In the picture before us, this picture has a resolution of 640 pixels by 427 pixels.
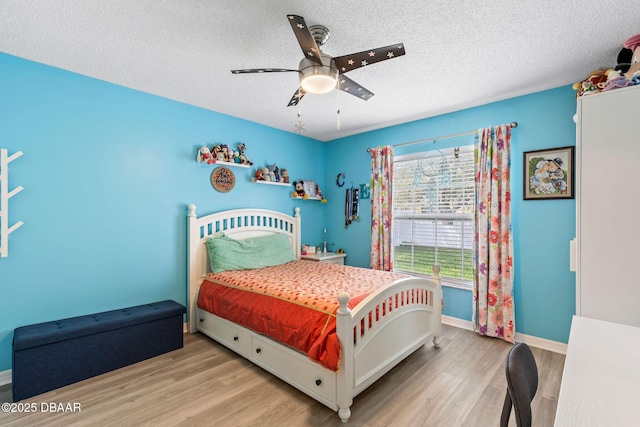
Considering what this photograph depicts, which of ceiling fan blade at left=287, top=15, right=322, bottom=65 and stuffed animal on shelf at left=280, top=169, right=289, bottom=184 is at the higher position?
ceiling fan blade at left=287, top=15, right=322, bottom=65

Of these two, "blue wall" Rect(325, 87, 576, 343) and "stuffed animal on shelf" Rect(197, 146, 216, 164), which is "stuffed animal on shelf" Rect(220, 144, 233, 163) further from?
"blue wall" Rect(325, 87, 576, 343)

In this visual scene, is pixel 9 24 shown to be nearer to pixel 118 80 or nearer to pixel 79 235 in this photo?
pixel 118 80

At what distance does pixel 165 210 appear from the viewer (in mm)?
3201

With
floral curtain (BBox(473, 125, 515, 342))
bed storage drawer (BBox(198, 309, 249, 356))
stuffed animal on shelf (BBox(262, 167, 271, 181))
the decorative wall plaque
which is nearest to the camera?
bed storage drawer (BBox(198, 309, 249, 356))

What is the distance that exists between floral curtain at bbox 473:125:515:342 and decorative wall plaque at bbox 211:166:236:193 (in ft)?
9.65

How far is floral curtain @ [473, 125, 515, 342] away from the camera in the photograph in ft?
9.93

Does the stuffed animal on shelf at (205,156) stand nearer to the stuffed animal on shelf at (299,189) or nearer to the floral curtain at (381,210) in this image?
the stuffed animal on shelf at (299,189)

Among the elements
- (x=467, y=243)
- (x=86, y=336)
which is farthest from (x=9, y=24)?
(x=467, y=243)

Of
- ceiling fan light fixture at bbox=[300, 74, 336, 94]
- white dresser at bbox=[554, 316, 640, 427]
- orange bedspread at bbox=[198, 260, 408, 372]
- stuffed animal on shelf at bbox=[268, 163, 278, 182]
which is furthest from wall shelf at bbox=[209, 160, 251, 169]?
white dresser at bbox=[554, 316, 640, 427]

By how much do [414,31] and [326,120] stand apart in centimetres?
196

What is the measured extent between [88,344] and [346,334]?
83.4 inches

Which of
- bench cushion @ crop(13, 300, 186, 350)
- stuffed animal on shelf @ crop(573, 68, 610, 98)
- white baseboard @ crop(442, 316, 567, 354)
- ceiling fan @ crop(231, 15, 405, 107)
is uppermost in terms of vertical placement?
stuffed animal on shelf @ crop(573, 68, 610, 98)

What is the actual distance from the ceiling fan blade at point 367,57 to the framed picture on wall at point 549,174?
2.08m

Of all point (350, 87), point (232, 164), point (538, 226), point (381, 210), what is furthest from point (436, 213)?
point (232, 164)
